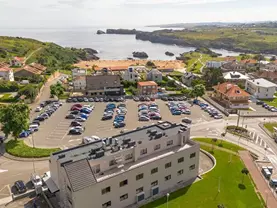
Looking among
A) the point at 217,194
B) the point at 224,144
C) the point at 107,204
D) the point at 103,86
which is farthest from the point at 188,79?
the point at 107,204

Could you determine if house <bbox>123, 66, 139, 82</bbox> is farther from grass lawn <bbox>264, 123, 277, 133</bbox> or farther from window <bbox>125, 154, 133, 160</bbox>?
window <bbox>125, 154, 133, 160</bbox>

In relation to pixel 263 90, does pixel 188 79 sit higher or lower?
higher

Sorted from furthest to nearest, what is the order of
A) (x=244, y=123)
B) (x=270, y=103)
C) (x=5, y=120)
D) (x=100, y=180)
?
(x=270, y=103) → (x=244, y=123) → (x=5, y=120) → (x=100, y=180)

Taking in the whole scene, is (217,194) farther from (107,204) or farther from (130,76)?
(130,76)

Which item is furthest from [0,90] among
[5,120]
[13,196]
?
A: [13,196]

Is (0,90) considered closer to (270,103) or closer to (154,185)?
(154,185)

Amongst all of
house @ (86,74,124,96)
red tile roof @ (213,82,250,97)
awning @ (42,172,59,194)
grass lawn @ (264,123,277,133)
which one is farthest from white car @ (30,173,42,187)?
red tile roof @ (213,82,250,97)
